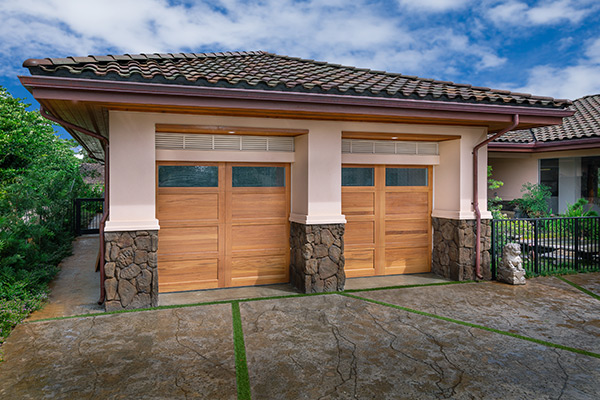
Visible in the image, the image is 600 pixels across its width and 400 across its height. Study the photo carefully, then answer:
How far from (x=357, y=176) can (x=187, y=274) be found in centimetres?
338

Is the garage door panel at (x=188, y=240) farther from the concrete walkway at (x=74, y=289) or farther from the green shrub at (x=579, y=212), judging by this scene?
A: the green shrub at (x=579, y=212)

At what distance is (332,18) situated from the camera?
16688 millimetres

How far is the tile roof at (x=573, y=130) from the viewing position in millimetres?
10258

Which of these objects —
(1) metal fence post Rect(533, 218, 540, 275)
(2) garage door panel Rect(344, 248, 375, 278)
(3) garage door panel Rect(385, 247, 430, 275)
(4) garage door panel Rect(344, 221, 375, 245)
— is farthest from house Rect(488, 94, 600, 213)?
(2) garage door panel Rect(344, 248, 375, 278)

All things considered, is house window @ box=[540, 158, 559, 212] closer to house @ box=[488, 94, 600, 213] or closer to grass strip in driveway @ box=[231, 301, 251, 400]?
house @ box=[488, 94, 600, 213]

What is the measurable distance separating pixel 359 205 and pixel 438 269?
200cm

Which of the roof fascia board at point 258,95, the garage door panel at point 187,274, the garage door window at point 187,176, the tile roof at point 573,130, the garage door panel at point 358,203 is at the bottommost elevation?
the garage door panel at point 187,274

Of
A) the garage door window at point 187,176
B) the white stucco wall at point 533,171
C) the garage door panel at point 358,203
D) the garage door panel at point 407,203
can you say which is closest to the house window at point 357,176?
the garage door panel at point 358,203

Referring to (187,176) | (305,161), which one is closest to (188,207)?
(187,176)

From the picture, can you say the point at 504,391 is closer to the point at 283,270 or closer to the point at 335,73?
the point at 283,270

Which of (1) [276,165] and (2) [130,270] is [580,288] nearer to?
(1) [276,165]

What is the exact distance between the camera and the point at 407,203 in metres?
7.20

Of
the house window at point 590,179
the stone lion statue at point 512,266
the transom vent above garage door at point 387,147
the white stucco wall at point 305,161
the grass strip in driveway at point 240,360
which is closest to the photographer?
the grass strip in driveway at point 240,360

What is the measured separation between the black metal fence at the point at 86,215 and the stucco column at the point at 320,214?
8.38m
